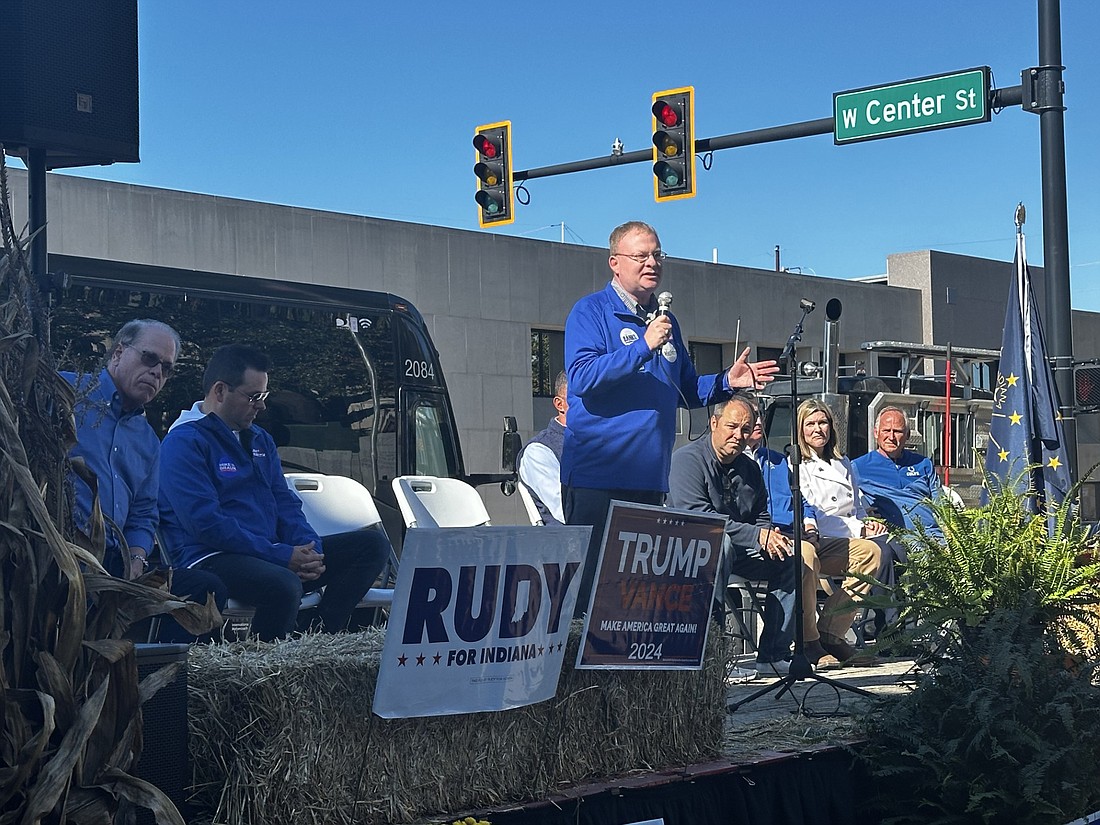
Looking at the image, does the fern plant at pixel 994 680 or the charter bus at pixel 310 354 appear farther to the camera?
the charter bus at pixel 310 354

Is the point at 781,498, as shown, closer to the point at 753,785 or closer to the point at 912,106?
the point at 753,785

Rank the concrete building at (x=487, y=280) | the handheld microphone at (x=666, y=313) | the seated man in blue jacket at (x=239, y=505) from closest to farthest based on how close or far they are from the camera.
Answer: the handheld microphone at (x=666, y=313) → the seated man in blue jacket at (x=239, y=505) → the concrete building at (x=487, y=280)

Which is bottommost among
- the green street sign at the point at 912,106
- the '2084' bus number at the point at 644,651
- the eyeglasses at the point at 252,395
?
the '2084' bus number at the point at 644,651

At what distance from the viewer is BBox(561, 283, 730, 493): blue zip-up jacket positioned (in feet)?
18.4

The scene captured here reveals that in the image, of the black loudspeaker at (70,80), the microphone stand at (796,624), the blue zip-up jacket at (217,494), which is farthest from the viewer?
the blue zip-up jacket at (217,494)

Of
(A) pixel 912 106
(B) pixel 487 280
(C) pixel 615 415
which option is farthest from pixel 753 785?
(B) pixel 487 280

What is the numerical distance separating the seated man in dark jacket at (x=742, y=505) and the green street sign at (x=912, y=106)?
17.3ft

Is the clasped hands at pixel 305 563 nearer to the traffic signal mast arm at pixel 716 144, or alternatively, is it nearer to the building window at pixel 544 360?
the traffic signal mast arm at pixel 716 144

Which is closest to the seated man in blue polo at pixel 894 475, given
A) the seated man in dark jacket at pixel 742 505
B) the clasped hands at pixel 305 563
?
the seated man in dark jacket at pixel 742 505

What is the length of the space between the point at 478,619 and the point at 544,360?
70.7ft

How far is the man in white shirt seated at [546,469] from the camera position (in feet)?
30.1

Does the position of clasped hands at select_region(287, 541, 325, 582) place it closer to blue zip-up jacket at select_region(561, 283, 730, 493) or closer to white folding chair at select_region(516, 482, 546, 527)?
blue zip-up jacket at select_region(561, 283, 730, 493)

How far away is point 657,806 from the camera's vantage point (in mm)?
4477

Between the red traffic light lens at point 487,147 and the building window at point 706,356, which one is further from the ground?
the red traffic light lens at point 487,147
